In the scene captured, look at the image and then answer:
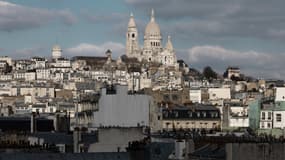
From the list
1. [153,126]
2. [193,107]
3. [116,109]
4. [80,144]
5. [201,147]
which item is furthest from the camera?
[193,107]

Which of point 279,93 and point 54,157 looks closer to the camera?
point 54,157

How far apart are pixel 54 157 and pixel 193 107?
6783 cm

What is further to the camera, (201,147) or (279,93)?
(279,93)

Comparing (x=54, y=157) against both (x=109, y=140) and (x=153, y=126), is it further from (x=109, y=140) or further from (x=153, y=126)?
(x=153, y=126)

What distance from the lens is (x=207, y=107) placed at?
9262 centimetres

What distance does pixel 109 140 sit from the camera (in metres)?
32.2

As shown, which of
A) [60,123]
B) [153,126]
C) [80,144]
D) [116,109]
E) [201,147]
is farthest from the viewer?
[153,126]

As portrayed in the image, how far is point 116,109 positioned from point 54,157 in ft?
102

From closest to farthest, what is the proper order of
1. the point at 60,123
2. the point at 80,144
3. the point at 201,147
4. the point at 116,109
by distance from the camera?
1. the point at 201,147
2. the point at 80,144
3. the point at 116,109
4. the point at 60,123

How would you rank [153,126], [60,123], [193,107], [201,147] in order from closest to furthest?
1. [201,147]
2. [60,123]
3. [153,126]
4. [193,107]

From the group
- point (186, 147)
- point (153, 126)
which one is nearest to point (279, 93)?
point (153, 126)

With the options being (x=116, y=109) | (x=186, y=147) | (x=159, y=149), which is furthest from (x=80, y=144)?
(x=116, y=109)

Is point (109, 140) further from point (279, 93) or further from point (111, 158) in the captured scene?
point (279, 93)

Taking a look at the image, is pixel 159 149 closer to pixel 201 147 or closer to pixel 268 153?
pixel 201 147
